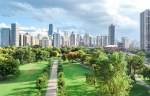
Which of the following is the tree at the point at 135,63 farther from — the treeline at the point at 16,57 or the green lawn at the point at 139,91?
the treeline at the point at 16,57

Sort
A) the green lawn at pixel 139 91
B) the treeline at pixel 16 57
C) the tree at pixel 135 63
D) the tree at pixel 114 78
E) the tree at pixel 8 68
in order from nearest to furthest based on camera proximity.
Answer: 1. the tree at pixel 114 78
2. the green lawn at pixel 139 91
3. the tree at pixel 135 63
4. the tree at pixel 8 68
5. the treeline at pixel 16 57

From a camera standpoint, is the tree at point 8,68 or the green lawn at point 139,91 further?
the tree at point 8,68

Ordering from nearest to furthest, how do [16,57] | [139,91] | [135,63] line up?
[139,91]
[135,63]
[16,57]

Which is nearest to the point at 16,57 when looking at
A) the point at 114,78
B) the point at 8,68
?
the point at 8,68

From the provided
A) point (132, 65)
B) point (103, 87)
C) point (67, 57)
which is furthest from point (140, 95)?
point (67, 57)

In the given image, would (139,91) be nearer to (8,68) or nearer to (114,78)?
(114,78)

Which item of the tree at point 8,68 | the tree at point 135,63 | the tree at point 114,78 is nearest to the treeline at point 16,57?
the tree at point 8,68

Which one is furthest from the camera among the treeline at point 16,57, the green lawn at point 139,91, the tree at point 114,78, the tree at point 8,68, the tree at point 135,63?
the treeline at point 16,57

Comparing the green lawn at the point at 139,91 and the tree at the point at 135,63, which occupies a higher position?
the tree at the point at 135,63
